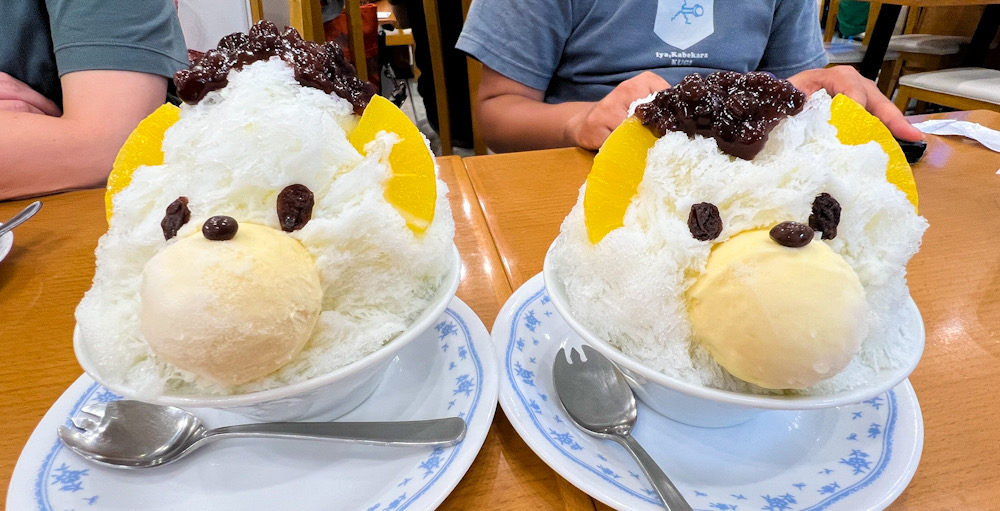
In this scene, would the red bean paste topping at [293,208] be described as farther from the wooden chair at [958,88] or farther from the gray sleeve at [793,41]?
the wooden chair at [958,88]

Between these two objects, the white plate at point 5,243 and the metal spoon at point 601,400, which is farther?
the white plate at point 5,243

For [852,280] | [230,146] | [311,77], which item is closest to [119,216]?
[230,146]

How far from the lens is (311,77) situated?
0.61 meters

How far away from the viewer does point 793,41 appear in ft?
5.32

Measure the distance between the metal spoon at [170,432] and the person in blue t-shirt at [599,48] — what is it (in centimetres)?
96

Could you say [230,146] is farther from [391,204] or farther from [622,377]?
[622,377]

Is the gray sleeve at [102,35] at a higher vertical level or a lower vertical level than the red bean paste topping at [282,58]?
lower

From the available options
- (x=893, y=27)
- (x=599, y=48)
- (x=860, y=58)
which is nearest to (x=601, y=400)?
(x=599, y=48)

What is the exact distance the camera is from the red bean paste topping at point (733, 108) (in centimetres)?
54

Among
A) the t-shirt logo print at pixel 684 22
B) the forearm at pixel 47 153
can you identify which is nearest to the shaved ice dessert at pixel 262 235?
the forearm at pixel 47 153

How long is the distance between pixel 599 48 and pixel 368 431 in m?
1.27

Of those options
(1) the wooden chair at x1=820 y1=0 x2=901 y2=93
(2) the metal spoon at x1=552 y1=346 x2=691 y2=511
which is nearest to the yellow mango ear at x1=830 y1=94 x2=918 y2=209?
(2) the metal spoon at x1=552 y1=346 x2=691 y2=511

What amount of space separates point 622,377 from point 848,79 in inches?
48.6

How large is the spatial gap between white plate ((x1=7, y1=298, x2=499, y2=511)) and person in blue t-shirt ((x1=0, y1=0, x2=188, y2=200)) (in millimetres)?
702
